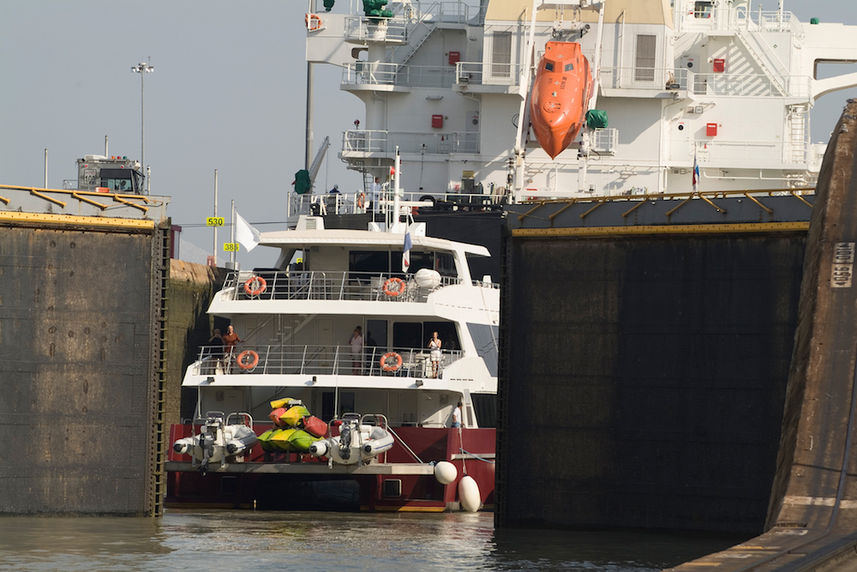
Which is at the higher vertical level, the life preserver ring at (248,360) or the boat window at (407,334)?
the boat window at (407,334)

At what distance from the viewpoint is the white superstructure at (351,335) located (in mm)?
35875

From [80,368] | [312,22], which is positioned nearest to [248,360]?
[80,368]

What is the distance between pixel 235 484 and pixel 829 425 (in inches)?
641

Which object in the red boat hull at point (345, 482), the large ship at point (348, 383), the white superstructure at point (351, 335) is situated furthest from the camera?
the white superstructure at point (351, 335)

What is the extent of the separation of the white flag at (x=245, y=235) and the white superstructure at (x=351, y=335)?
1.07 feet

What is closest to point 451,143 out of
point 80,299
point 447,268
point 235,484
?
point 447,268

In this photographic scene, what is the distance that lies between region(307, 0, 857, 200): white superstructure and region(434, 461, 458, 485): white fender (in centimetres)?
1435

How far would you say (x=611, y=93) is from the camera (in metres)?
48.6

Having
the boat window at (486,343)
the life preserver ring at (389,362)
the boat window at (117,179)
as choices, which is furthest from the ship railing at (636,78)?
the boat window at (117,179)

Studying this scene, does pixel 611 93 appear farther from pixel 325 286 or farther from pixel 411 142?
pixel 325 286

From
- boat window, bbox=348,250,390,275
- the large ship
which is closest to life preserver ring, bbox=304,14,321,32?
the large ship

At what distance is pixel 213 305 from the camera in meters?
36.7

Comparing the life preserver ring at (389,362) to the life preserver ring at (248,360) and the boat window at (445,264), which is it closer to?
the life preserver ring at (248,360)

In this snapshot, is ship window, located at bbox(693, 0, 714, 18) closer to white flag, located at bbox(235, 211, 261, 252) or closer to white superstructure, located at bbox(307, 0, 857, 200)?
white superstructure, located at bbox(307, 0, 857, 200)
